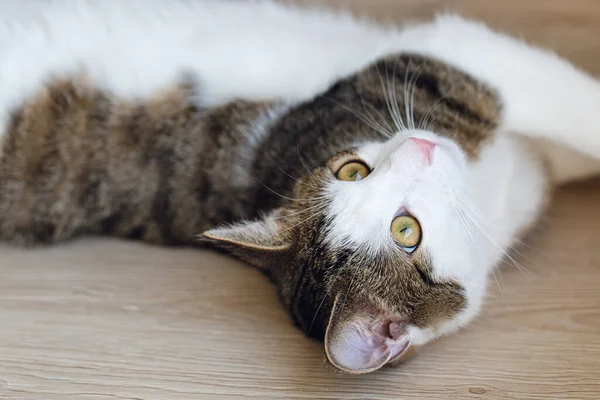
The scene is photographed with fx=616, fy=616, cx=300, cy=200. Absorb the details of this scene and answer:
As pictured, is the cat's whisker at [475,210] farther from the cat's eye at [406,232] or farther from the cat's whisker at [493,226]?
the cat's eye at [406,232]

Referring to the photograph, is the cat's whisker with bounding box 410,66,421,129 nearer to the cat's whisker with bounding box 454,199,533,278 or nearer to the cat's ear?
the cat's whisker with bounding box 454,199,533,278

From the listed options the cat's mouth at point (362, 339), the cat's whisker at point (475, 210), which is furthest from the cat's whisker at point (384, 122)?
the cat's mouth at point (362, 339)

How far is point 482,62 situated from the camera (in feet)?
4.66

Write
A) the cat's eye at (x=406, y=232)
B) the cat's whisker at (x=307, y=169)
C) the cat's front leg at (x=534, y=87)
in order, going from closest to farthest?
1. the cat's eye at (x=406, y=232)
2. the cat's whisker at (x=307, y=169)
3. the cat's front leg at (x=534, y=87)

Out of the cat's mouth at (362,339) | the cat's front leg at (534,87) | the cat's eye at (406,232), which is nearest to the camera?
the cat's mouth at (362,339)

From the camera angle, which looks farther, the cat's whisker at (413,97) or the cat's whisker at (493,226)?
the cat's whisker at (413,97)

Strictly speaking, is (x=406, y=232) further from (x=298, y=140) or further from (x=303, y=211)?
(x=298, y=140)

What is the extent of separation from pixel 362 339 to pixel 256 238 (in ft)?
0.98

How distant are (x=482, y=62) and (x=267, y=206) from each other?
1.97ft

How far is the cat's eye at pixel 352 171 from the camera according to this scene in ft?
4.19

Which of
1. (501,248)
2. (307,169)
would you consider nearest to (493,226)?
(501,248)

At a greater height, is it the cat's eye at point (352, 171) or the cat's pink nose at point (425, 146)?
the cat's pink nose at point (425, 146)

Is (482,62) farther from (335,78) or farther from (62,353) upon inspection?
(62,353)

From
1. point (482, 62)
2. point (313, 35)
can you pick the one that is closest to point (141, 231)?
point (313, 35)
